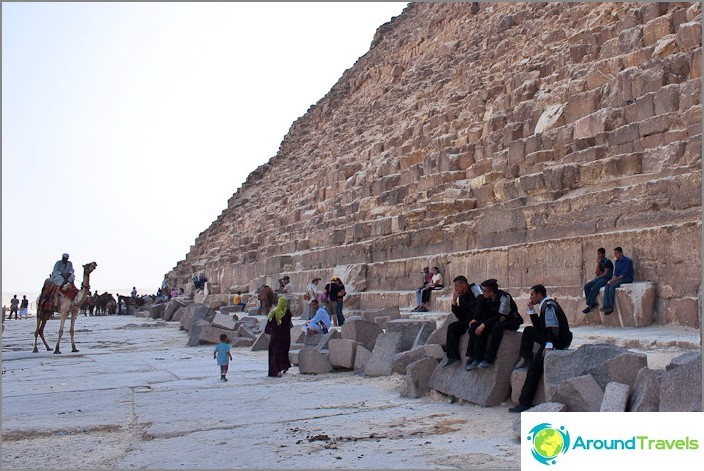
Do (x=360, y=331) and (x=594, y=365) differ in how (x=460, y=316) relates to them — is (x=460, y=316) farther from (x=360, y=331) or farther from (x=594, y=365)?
(x=360, y=331)

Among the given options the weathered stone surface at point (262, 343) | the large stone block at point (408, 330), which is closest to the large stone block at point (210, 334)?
the weathered stone surface at point (262, 343)

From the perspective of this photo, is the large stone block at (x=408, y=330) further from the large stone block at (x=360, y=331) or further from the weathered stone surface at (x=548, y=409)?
the weathered stone surface at (x=548, y=409)

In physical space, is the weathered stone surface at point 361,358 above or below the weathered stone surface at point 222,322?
below

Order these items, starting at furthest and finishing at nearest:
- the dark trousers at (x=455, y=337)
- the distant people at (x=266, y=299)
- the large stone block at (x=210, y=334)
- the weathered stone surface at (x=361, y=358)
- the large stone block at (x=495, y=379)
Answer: the distant people at (x=266, y=299) → the large stone block at (x=210, y=334) → the weathered stone surface at (x=361, y=358) → the dark trousers at (x=455, y=337) → the large stone block at (x=495, y=379)

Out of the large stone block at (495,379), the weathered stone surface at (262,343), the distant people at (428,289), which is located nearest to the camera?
the large stone block at (495,379)

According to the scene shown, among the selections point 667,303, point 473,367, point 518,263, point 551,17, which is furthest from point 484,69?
point 473,367

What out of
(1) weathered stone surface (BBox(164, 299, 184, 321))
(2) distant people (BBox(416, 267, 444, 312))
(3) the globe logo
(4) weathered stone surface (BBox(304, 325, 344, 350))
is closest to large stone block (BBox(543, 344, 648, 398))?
(3) the globe logo

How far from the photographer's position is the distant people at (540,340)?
573 cm

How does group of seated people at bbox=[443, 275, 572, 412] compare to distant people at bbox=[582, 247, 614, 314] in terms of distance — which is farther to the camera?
distant people at bbox=[582, 247, 614, 314]

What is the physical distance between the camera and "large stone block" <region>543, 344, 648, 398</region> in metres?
5.09

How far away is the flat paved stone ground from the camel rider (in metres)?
2.85

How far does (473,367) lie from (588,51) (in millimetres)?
10338

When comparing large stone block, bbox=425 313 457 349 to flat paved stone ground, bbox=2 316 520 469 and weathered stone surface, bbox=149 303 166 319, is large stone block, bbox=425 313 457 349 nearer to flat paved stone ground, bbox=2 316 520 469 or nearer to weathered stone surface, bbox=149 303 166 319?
flat paved stone ground, bbox=2 316 520 469

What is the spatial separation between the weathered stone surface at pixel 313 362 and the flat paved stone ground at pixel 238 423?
16 centimetres
